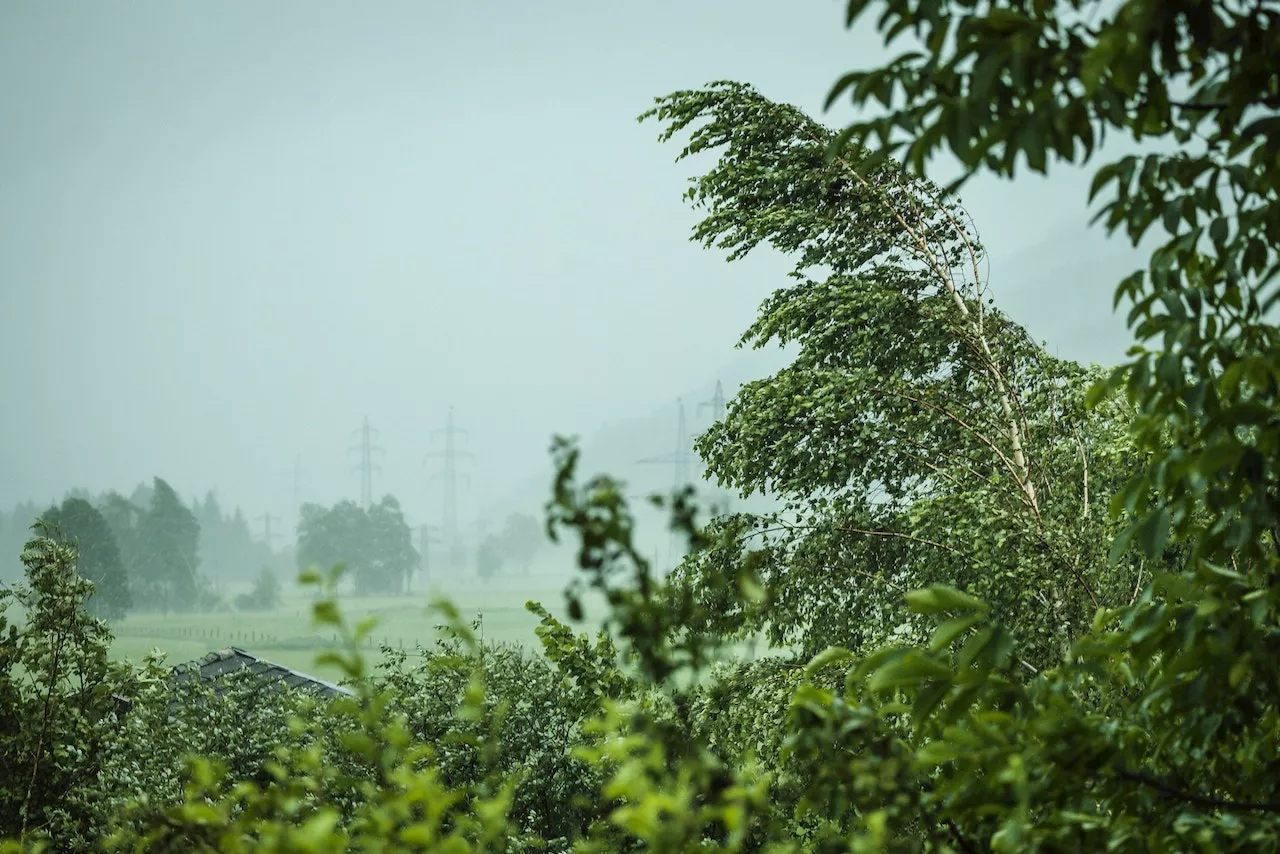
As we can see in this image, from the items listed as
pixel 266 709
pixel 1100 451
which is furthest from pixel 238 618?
pixel 1100 451

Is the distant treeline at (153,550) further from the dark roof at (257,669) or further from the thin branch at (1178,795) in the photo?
the thin branch at (1178,795)

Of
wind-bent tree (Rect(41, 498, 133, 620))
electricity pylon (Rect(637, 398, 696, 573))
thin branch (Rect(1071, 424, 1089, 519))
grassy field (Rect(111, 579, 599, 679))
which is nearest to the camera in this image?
electricity pylon (Rect(637, 398, 696, 573))

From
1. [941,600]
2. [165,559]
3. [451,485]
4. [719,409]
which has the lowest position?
[165,559]

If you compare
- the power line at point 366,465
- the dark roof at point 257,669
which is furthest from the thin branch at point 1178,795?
the power line at point 366,465

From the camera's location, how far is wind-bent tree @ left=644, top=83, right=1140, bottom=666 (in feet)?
24.2

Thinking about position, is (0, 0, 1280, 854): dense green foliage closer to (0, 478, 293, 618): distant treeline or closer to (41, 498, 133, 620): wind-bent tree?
(0, 478, 293, 618): distant treeline

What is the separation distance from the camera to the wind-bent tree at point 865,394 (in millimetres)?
7375

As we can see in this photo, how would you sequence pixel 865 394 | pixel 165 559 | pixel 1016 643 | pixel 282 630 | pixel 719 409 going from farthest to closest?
pixel 282 630 < pixel 165 559 < pixel 719 409 < pixel 865 394 < pixel 1016 643

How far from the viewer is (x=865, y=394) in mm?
7504


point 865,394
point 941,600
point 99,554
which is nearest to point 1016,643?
point 941,600

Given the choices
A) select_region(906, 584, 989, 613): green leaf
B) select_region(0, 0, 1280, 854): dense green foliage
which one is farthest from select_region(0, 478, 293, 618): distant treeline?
select_region(906, 584, 989, 613): green leaf

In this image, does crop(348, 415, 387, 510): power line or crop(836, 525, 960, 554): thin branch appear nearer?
crop(836, 525, 960, 554): thin branch

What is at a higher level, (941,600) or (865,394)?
(865,394)

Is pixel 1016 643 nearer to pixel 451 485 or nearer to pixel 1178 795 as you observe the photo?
pixel 1178 795
